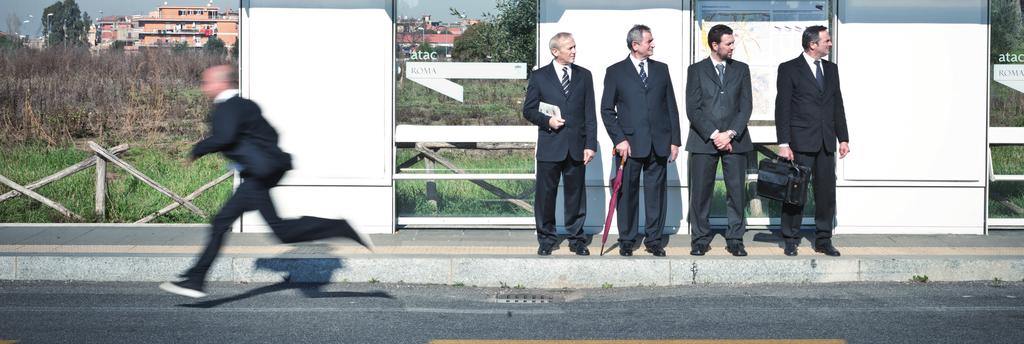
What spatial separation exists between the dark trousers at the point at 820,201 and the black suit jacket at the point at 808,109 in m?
0.09

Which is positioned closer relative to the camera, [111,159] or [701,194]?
[701,194]

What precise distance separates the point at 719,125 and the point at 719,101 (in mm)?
175

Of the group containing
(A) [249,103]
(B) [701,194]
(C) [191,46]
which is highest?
(C) [191,46]

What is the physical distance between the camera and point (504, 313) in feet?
24.7

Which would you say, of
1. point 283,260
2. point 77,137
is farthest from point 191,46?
point 283,260

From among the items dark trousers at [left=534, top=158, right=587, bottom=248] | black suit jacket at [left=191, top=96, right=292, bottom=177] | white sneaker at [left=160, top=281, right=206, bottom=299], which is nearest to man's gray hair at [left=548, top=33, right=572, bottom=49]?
dark trousers at [left=534, top=158, right=587, bottom=248]

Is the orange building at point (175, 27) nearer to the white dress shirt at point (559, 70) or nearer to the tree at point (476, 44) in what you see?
the tree at point (476, 44)

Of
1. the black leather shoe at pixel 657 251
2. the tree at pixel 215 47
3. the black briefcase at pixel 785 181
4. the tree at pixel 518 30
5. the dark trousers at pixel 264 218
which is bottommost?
the black leather shoe at pixel 657 251

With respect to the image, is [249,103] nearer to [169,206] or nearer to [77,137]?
[169,206]

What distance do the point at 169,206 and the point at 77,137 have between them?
7378 millimetres


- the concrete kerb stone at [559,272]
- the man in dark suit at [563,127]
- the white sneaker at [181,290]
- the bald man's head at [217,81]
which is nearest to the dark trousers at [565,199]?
the man in dark suit at [563,127]

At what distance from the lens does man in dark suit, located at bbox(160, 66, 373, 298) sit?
287 inches

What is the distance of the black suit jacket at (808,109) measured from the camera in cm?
919

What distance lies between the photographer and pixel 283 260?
865 cm
